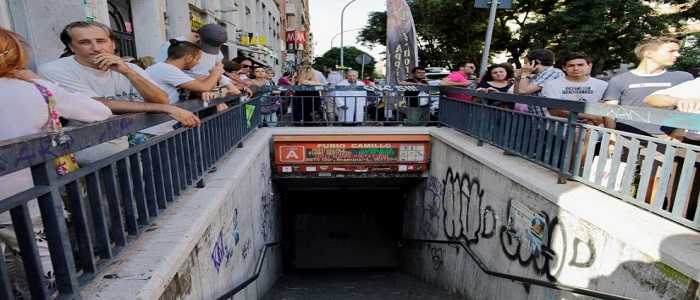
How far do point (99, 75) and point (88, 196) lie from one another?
111 centimetres

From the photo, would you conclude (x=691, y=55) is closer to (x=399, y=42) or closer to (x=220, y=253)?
(x=399, y=42)

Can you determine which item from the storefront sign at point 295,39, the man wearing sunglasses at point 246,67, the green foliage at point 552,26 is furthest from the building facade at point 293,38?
the man wearing sunglasses at point 246,67

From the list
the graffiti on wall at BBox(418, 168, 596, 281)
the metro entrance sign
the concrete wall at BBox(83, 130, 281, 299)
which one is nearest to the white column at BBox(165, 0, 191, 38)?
the metro entrance sign

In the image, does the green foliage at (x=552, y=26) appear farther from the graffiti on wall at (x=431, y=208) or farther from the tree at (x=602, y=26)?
the graffiti on wall at (x=431, y=208)

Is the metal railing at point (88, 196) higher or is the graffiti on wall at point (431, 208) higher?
the metal railing at point (88, 196)

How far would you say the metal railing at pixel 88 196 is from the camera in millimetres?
1364

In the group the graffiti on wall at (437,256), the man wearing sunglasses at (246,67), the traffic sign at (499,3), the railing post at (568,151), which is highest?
the traffic sign at (499,3)

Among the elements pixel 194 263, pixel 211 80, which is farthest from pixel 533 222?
pixel 211 80

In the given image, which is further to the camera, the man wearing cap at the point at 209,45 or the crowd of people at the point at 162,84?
the man wearing cap at the point at 209,45

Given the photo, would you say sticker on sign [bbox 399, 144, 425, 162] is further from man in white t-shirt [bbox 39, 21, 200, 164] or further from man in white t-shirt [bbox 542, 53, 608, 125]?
man in white t-shirt [bbox 39, 21, 200, 164]

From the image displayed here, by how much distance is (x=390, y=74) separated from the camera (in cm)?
834

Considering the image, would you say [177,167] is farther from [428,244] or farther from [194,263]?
[428,244]

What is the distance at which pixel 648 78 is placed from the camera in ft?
11.9

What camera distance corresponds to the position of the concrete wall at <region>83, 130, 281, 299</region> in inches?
72.7
